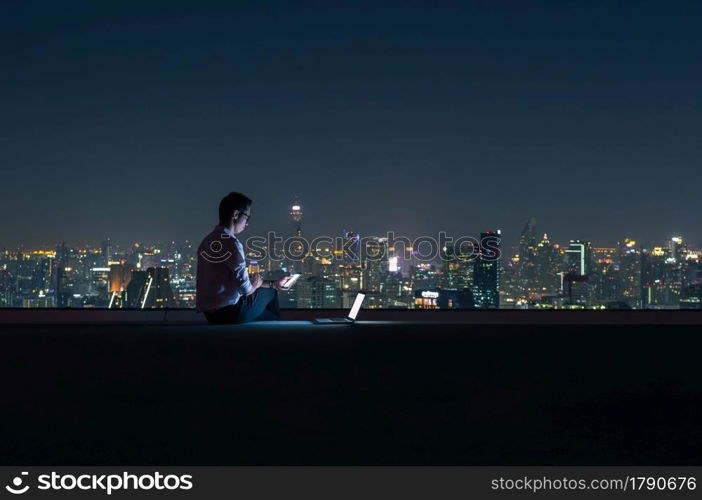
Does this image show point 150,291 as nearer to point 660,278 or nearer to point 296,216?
point 296,216

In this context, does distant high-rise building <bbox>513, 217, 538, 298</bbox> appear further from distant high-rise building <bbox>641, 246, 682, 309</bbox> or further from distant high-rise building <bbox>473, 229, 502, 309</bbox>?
distant high-rise building <bbox>641, 246, 682, 309</bbox>

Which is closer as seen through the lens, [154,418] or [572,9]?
[154,418]

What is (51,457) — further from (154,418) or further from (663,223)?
(663,223)

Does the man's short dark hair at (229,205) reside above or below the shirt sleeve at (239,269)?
above

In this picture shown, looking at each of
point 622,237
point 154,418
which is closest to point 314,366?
point 154,418

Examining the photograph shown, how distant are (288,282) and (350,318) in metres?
0.65

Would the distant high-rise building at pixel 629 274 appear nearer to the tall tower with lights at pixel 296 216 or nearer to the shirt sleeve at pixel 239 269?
the tall tower with lights at pixel 296 216

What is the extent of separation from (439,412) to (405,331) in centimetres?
221

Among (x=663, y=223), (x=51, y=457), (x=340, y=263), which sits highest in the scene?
(x=663, y=223)

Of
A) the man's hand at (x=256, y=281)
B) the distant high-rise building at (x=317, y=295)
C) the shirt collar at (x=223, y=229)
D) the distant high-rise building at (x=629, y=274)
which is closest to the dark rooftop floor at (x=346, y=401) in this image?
the man's hand at (x=256, y=281)

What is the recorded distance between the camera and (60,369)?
9.39 feet

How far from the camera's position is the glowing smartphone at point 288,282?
4.56m

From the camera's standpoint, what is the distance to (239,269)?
13.7ft

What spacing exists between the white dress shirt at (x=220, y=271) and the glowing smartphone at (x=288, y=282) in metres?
0.32
